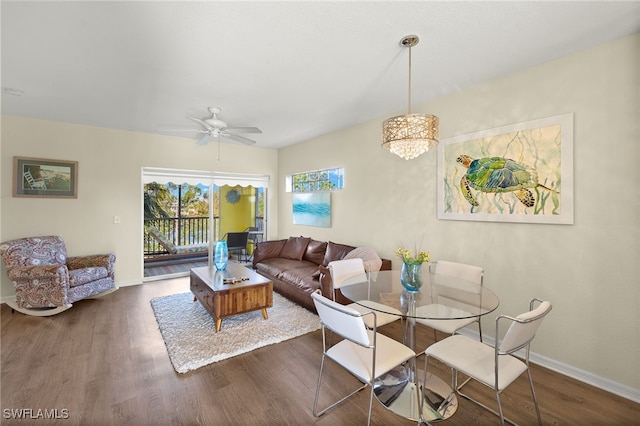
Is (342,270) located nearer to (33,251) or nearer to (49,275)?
(49,275)

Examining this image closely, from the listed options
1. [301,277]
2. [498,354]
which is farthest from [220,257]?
[498,354]

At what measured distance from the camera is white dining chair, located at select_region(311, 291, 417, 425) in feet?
5.32

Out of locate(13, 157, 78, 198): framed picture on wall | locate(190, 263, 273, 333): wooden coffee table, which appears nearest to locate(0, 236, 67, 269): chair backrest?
locate(13, 157, 78, 198): framed picture on wall

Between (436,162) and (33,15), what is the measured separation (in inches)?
146

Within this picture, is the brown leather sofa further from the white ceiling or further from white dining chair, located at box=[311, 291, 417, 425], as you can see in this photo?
the white ceiling

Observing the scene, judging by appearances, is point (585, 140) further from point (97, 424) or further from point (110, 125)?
point (110, 125)

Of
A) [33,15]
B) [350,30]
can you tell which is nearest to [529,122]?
[350,30]

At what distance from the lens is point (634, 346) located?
6.82 feet

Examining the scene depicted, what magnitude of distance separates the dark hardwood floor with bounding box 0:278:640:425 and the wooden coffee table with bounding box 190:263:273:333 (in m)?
0.61

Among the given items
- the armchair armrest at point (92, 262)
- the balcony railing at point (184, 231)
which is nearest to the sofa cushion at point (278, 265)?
the balcony railing at point (184, 231)

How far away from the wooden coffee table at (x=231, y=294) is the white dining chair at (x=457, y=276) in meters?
1.82

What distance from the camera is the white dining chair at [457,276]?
220cm

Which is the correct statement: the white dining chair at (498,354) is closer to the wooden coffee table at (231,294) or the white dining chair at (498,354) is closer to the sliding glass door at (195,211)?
the wooden coffee table at (231,294)

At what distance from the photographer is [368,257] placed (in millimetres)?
3670
